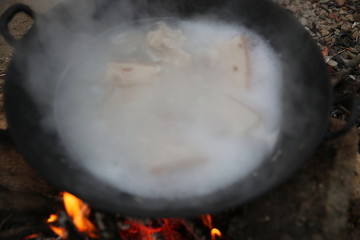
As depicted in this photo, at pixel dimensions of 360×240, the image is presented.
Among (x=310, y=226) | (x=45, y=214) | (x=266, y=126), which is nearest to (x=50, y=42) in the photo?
(x=45, y=214)

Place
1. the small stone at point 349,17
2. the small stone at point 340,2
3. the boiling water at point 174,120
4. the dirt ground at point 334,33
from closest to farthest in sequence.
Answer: the boiling water at point 174,120 → the dirt ground at point 334,33 → the small stone at point 349,17 → the small stone at point 340,2

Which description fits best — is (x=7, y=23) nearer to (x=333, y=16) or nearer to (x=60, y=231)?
(x=60, y=231)

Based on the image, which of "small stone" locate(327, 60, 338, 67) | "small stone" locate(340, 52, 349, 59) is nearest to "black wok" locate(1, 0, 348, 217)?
"small stone" locate(327, 60, 338, 67)

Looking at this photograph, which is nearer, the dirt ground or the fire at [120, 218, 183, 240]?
the fire at [120, 218, 183, 240]

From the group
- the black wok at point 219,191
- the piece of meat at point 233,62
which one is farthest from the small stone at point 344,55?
the piece of meat at point 233,62

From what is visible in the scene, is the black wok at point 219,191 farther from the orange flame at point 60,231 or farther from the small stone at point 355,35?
the small stone at point 355,35

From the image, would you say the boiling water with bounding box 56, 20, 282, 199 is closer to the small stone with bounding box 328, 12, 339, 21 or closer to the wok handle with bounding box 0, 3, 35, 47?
the wok handle with bounding box 0, 3, 35, 47
